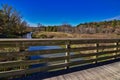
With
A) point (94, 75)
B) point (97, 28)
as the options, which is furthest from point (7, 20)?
point (94, 75)

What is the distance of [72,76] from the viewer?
4656 millimetres

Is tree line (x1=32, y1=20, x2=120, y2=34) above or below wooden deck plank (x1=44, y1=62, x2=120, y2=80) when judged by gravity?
above

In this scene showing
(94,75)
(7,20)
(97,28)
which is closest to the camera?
(94,75)

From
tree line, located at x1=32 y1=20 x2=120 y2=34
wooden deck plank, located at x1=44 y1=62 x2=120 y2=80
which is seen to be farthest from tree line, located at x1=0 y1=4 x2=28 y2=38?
wooden deck plank, located at x1=44 y1=62 x2=120 y2=80

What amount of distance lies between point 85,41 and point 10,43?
9.35ft

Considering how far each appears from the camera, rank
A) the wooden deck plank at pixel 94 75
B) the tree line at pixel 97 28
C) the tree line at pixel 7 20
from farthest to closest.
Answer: the tree line at pixel 97 28 < the tree line at pixel 7 20 < the wooden deck plank at pixel 94 75

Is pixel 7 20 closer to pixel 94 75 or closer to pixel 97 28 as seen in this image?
pixel 97 28

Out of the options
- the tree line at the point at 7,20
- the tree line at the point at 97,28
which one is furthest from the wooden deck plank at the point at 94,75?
the tree line at the point at 97,28

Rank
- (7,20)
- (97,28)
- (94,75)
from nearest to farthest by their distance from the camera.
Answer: (94,75) < (7,20) < (97,28)

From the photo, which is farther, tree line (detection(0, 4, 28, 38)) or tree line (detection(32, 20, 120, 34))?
tree line (detection(32, 20, 120, 34))

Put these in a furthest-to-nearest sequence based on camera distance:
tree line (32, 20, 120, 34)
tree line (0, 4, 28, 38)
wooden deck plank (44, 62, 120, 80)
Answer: tree line (32, 20, 120, 34) < tree line (0, 4, 28, 38) < wooden deck plank (44, 62, 120, 80)

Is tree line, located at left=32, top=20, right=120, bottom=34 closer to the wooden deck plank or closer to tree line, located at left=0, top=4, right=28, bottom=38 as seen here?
tree line, located at left=0, top=4, right=28, bottom=38

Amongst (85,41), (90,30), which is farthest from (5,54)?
(90,30)

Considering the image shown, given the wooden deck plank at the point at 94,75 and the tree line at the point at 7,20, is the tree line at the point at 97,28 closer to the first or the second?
the tree line at the point at 7,20
